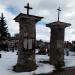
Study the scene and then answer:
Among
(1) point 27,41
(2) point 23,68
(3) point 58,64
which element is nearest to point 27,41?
(1) point 27,41

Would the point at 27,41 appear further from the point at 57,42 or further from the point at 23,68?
the point at 57,42

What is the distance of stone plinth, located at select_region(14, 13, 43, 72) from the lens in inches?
683

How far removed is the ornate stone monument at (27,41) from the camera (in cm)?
1736

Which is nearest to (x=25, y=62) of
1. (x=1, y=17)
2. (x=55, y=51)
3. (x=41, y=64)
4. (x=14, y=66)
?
(x=14, y=66)

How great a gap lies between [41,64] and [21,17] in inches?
160

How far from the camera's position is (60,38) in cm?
1992

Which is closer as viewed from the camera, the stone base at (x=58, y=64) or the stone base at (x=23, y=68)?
the stone base at (x=23, y=68)

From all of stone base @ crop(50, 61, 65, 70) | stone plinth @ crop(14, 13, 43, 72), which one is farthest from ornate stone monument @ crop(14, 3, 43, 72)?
stone base @ crop(50, 61, 65, 70)

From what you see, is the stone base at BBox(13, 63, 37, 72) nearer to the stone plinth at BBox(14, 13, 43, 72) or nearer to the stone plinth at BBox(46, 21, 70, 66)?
the stone plinth at BBox(14, 13, 43, 72)

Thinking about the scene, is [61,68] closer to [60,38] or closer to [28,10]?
[60,38]

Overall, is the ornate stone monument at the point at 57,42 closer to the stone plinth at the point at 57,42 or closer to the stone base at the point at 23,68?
the stone plinth at the point at 57,42

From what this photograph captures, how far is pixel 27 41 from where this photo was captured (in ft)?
57.7

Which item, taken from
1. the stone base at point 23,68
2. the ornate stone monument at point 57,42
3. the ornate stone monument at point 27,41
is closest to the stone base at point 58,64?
the ornate stone monument at point 57,42

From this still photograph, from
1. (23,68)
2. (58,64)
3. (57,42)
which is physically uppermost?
(57,42)
